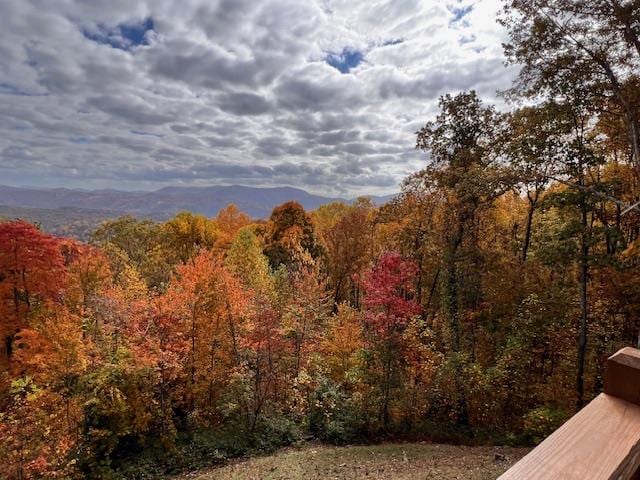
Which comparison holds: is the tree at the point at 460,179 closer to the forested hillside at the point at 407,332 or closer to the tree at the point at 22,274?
the forested hillside at the point at 407,332

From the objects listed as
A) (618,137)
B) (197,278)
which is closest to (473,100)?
(618,137)

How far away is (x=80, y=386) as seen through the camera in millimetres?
16016

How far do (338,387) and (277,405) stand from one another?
3.19 metres

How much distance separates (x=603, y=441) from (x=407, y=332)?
1630cm

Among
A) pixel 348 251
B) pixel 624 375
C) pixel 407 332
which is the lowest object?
pixel 407 332

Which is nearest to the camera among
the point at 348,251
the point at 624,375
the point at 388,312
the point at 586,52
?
the point at 624,375

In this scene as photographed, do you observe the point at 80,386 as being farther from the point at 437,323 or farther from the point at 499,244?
the point at 499,244

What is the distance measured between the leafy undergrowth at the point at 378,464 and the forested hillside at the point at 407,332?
1421mm

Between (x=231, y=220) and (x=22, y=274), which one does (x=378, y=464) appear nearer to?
(x=22, y=274)

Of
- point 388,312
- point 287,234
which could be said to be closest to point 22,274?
point 388,312

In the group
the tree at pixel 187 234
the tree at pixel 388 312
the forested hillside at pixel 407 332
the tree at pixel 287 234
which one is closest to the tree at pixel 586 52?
the forested hillside at pixel 407 332

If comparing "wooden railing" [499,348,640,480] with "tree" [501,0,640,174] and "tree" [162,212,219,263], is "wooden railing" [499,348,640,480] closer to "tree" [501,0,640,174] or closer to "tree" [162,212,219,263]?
"tree" [501,0,640,174]

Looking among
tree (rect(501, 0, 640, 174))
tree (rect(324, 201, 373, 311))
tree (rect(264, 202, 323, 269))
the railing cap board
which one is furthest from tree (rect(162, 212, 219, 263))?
the railing cap board

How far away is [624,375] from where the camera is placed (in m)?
1.47
